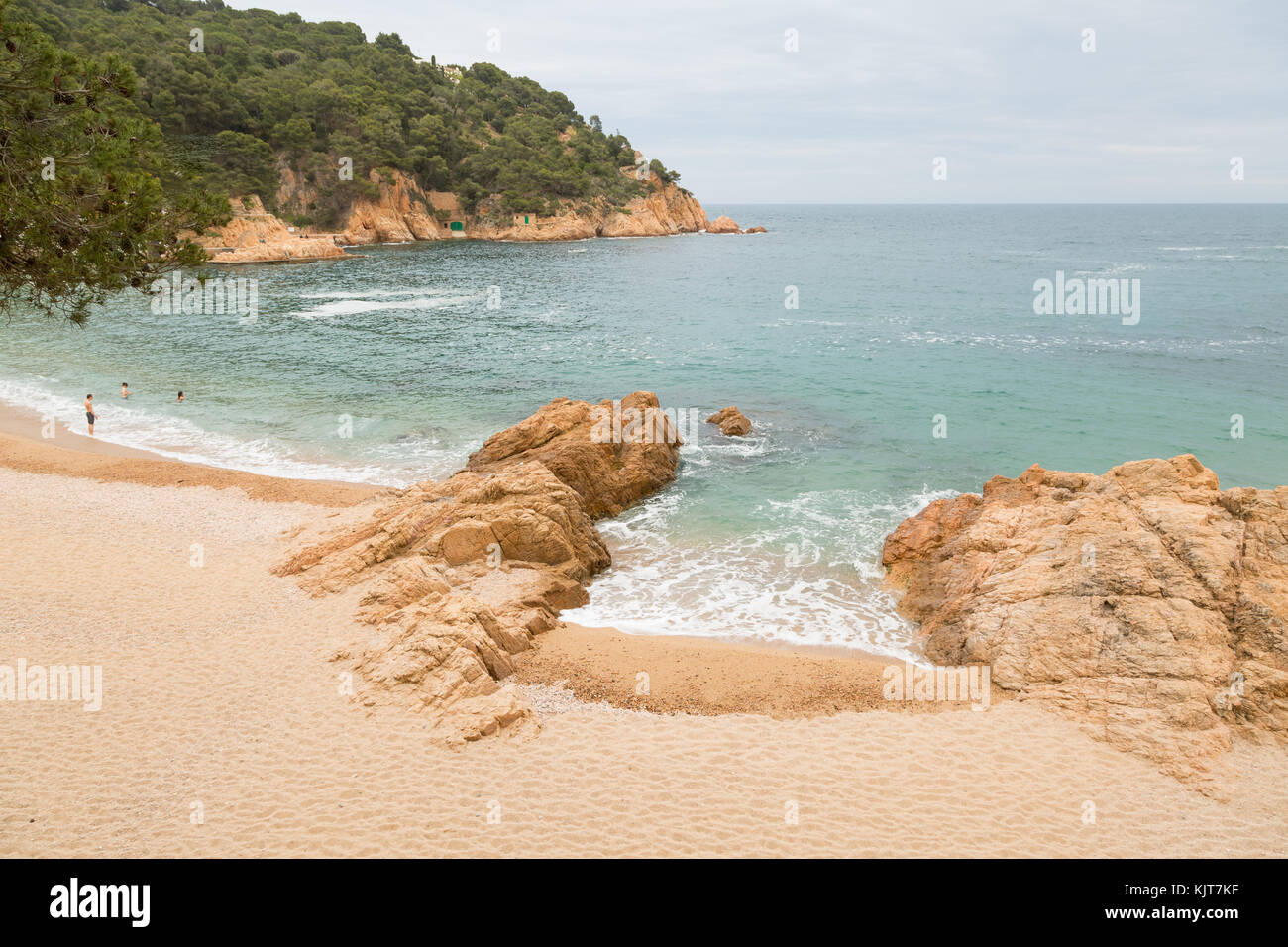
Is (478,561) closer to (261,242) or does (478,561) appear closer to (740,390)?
(740,390)

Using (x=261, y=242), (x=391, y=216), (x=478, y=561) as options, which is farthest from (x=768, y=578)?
(x=391, y=216)

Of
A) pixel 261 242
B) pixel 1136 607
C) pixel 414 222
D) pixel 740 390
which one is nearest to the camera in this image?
pixel 1136 607

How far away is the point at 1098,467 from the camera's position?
69.5ft

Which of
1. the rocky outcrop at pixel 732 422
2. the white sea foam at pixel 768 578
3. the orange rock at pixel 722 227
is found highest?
the orange rock at pixel 722 227

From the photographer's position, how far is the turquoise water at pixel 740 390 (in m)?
16.7

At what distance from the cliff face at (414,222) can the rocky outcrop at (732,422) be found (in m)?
57.6

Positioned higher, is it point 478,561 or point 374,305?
point 374,305

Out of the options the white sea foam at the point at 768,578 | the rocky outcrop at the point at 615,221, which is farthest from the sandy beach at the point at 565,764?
the rocky outcrop at the point at 615,221

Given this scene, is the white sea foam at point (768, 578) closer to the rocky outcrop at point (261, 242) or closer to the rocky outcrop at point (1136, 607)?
the rocky outcrop at point (1136, 607)

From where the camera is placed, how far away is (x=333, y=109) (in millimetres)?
90000

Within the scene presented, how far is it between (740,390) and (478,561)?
59.3ft

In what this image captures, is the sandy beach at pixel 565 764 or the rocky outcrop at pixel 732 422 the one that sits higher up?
the rocky outcrop at pixel 732 422

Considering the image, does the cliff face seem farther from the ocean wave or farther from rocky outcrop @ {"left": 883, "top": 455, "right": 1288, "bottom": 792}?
rocky outcrop @ {"left": 883, "top": 455, "right": 1288, "bottom": 792}

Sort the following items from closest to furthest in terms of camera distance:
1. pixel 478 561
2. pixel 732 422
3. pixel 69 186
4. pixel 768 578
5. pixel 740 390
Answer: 1. pixel 69 186
2. pixel 478 561
3. pixel 768 578
4. pixel 732 422
5. pixel 740 390
